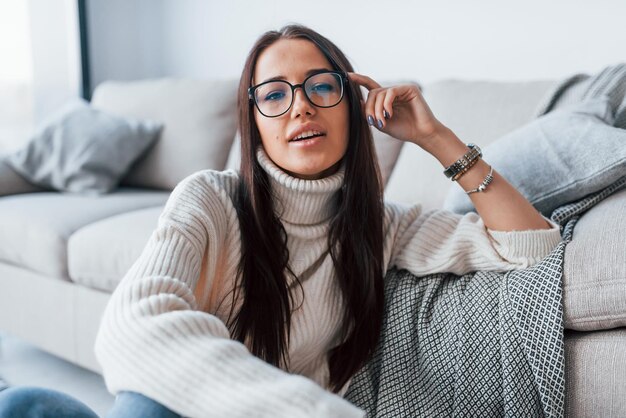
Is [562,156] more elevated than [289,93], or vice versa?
[289,93]

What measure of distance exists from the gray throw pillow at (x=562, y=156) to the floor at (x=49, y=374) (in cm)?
119

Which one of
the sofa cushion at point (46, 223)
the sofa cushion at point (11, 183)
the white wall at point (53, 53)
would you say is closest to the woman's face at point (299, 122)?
the sofa cushion at point (46, 223)

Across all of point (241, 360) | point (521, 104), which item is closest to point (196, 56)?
point (521, 104)

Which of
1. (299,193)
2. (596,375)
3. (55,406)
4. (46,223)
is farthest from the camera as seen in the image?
(46,223)

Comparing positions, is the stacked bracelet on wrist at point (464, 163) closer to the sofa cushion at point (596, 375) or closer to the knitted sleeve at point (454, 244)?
the knitted sleeve at point (454, 244)

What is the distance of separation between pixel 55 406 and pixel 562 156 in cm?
104

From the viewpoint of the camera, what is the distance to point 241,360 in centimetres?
69

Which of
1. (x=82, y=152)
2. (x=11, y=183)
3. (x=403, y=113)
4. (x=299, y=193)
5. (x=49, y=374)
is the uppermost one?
(x=403, y=113)

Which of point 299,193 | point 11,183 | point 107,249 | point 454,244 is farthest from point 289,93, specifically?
point 11,183

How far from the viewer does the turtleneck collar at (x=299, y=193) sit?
42.2 inches

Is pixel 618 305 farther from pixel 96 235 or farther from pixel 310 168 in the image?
pixel 96 235

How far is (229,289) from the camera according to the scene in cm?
104

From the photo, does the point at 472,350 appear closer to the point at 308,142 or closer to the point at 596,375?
the point at 596,375

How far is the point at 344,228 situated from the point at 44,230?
1.16m
